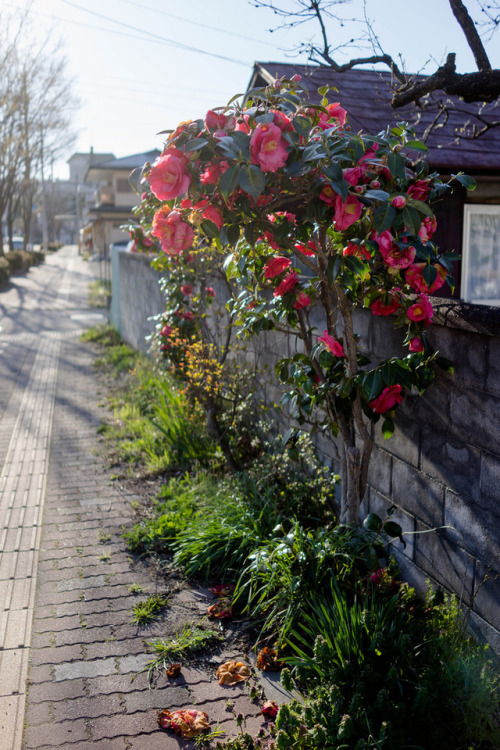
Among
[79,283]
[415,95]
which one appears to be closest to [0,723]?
[415,95]

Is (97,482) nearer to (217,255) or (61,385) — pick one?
(217,255)

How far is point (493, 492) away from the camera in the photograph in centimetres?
284

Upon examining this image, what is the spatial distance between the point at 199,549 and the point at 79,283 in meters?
31.2

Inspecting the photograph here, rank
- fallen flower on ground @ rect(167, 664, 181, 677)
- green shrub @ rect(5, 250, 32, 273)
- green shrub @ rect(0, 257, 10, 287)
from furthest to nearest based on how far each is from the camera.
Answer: green shrub @ rect(5, 250, 32, 273) → green shrub @ rect(0, 257, 10, 287) → fallen flower on ground @ rect(167, 664, 181, 677)

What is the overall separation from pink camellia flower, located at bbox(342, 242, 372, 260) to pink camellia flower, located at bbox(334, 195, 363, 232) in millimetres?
229

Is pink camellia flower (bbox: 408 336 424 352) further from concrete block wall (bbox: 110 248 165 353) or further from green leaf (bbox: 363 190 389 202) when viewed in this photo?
concrete block wall (bbox: 110 248 165 353)

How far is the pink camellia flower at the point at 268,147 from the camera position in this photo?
2.69m

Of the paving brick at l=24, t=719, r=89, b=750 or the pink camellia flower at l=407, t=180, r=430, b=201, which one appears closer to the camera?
the paving brick at l=24, t=719, r=89, b=750

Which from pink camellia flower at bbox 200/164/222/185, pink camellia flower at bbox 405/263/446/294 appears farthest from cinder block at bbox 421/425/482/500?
pink camellia flower at bbox 200/164/222/185

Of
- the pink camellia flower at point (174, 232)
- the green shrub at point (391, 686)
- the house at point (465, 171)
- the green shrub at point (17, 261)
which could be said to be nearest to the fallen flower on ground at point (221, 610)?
the green shrub at point (391, 686)

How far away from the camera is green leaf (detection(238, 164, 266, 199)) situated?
2648 millimetres

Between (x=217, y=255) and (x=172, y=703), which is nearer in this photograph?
(x=172, y=703)

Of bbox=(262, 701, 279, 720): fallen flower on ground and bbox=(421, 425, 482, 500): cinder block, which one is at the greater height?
bbox=(421, 425, 482, 500): cinder block

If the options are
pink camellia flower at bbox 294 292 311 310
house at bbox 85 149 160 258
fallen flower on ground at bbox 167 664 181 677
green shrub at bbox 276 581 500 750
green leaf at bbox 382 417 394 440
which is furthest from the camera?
house at bbox 85 149 160 258
